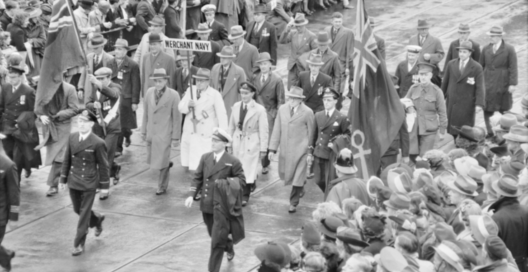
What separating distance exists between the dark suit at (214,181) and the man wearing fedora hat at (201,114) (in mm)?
2886

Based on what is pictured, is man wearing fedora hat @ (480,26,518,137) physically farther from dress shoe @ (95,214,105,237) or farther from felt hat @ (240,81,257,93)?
dress shoe @ (95,214,105,237)

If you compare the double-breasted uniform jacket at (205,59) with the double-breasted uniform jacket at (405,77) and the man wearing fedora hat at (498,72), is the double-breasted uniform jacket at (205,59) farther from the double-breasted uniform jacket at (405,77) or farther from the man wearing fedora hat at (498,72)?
the man wearing fedora hat at (498,72)

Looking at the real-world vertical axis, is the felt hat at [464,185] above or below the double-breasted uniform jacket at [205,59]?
above

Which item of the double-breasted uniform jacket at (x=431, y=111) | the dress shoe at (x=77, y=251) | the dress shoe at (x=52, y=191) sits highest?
the double-breasted uniform jacket at (x=431, y=111)

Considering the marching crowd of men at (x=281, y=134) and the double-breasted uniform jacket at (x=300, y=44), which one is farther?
the double-breasted uniform jacket at (x=300, y=44)

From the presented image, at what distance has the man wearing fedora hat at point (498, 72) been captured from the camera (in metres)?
18.8

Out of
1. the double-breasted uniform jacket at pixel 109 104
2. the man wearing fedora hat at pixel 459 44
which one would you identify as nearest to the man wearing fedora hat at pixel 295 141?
the double-breasted uniform jacket at pixel 109 104

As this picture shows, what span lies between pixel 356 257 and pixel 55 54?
303 inches

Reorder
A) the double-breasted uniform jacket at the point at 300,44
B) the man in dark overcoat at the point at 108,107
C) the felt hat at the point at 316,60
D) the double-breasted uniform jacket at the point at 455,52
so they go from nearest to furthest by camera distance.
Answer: the man in dark overcoat at the point at 108,107 < the felt hat at the point at 316,60 < the double-breasted uniform jacket at the point at 455,52 < the double-breasted uniform jacket at the point at 300,44

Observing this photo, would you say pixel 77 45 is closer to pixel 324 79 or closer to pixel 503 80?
pixel 324 79

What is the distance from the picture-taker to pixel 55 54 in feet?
50.7

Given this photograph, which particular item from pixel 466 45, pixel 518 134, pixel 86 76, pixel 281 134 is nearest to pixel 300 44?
pixel 466 45

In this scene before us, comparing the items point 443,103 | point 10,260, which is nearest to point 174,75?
point 443,103

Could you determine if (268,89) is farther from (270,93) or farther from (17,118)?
(17,118)
